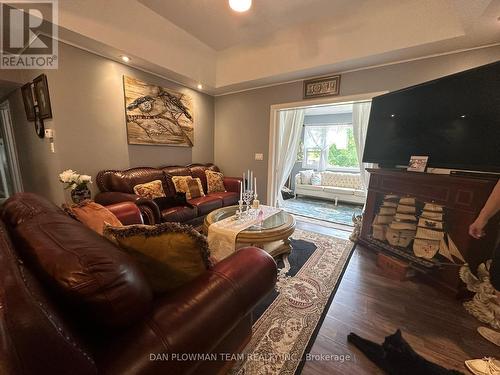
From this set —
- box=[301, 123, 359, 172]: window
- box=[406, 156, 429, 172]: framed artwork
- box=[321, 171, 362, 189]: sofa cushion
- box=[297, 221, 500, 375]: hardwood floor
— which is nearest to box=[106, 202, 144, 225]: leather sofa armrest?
box=[297, 221, 500, 375]: hardwood floor

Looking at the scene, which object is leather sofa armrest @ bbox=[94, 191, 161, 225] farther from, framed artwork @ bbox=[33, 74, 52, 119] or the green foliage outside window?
the green foliage outside window

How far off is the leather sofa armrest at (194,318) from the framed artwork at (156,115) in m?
2.87

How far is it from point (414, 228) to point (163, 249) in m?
2.54

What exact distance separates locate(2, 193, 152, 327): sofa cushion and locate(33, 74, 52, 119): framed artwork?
243 cm

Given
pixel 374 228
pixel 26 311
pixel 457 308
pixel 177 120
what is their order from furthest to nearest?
pixel 177 120
pixel 374 228
pixel 457 308
pixel 26 311

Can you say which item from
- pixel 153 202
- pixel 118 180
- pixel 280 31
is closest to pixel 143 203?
pixel 153 202

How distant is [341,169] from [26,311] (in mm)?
6449

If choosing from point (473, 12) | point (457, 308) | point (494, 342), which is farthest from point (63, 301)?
point (473, 12)

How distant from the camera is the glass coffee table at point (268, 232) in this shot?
1.89m

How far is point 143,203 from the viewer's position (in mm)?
2316

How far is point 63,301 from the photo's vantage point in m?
0.59

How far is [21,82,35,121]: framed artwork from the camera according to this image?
2.67 metres

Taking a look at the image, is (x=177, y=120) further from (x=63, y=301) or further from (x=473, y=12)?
(x=473, y=12)

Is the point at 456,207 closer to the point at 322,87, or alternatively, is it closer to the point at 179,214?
the point at 322,87
